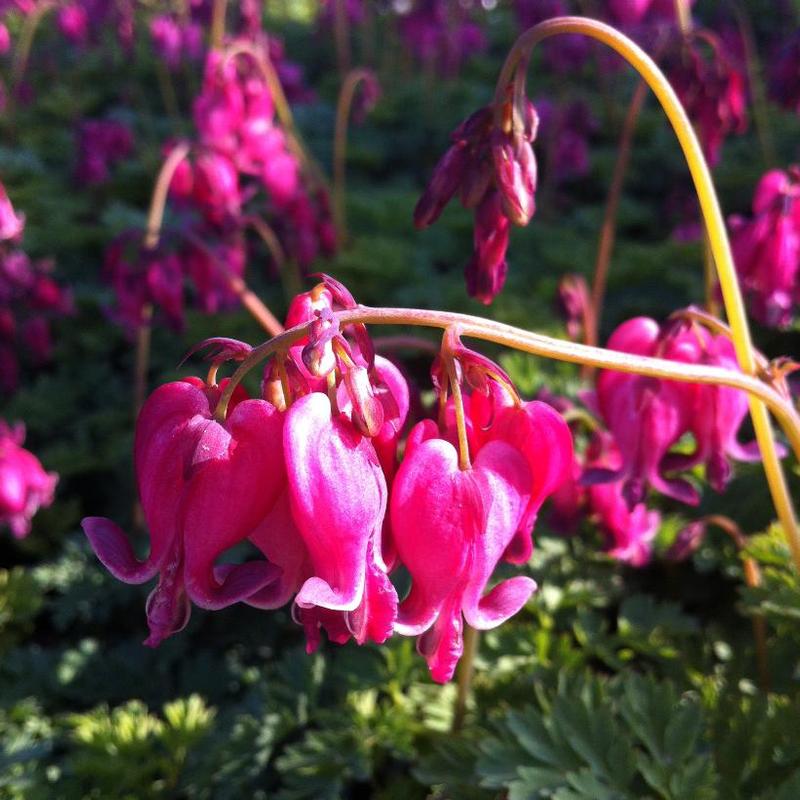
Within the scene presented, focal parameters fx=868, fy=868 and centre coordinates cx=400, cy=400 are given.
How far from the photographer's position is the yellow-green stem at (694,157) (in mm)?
1254

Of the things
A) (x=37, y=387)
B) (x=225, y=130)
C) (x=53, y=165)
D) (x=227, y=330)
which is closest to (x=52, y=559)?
(x=37, y=387)

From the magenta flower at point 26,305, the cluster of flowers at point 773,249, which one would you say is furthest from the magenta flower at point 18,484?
the cluster of flowers at point 773,249

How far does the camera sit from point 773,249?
83.9 inches

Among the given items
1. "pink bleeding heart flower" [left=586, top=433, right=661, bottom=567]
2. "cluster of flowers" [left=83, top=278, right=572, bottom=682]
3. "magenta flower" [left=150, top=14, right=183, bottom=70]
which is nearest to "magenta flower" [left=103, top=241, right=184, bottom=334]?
"pink bleeding heart flower" [left=586, top=433, right=661, bottom=567]

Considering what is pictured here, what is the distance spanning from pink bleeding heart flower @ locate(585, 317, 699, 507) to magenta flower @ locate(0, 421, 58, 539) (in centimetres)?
181

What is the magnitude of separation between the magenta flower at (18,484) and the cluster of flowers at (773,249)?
6.99 ft

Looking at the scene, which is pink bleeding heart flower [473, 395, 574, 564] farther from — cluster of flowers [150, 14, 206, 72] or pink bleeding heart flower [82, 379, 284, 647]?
cluster of flowers [150, 14, 206, 72]

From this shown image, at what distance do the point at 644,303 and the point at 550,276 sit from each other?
1.95 feet

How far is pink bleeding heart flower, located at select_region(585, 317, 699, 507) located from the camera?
1.50 metres

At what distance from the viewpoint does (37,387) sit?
3867 mm

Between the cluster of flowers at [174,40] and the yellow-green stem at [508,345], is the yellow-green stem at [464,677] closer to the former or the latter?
the yellow-green stem at [508,345]

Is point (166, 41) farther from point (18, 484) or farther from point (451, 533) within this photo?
point (451, 533)

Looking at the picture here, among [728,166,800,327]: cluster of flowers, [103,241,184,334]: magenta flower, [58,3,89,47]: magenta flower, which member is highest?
[58,3,89,47]: magenta flower

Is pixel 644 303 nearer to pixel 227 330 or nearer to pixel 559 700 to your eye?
pixel 227 330
